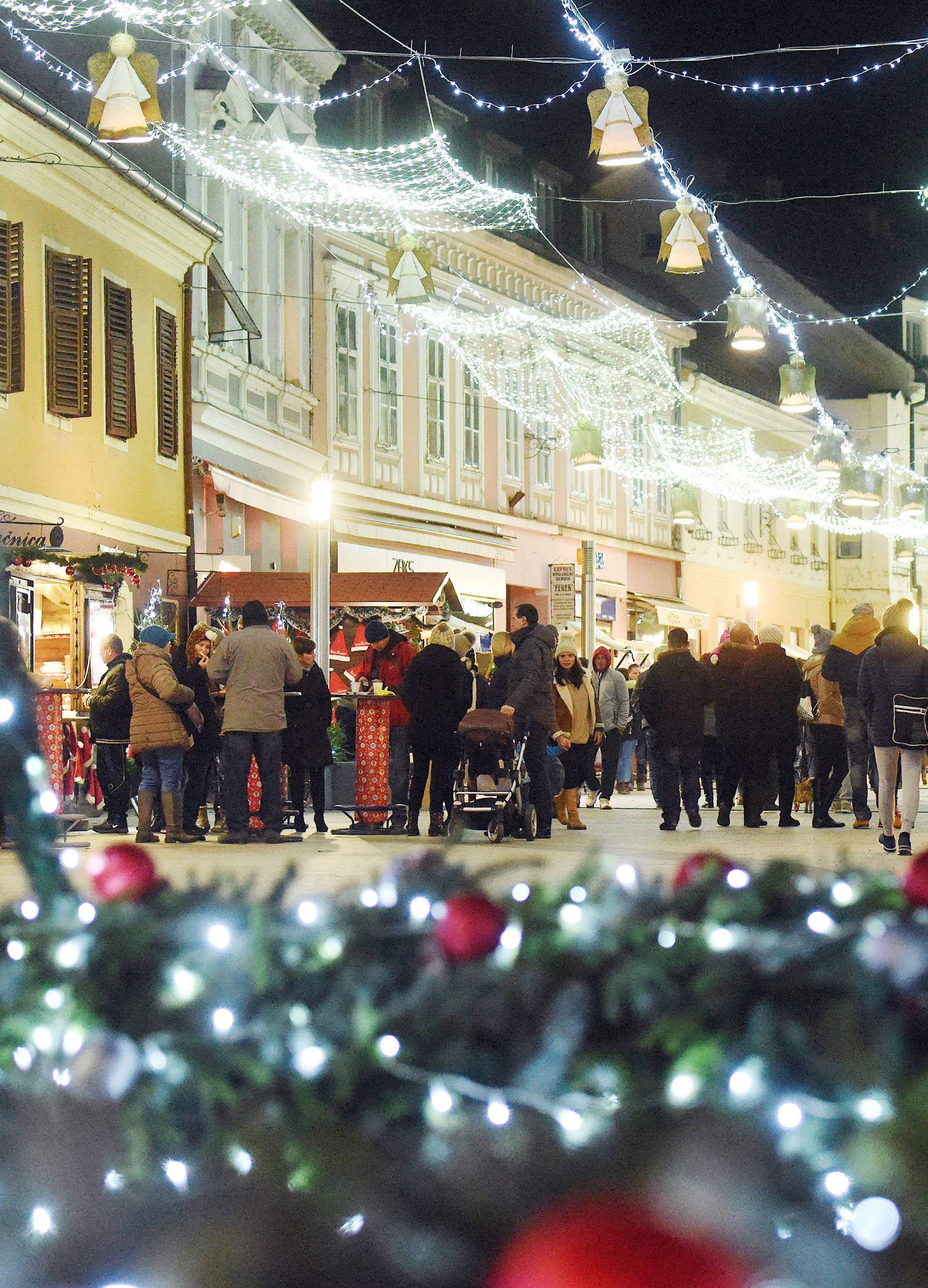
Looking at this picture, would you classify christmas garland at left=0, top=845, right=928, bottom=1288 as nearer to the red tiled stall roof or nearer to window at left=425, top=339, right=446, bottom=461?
the red tiled stall roof

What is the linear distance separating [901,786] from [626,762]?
11.3 meters

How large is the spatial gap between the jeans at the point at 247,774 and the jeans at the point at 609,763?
6.94 meters

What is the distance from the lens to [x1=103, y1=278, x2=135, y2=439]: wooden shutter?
2205cm

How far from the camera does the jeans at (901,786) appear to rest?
551 inches

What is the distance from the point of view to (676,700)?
1680 centimetres

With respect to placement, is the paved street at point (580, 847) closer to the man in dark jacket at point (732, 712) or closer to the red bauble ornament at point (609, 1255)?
the man in dark jacket at point (732, 712)

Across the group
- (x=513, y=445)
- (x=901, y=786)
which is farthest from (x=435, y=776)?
(x=513, y=445)

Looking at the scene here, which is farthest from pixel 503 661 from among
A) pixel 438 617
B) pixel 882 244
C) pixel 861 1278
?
pixel 882 244

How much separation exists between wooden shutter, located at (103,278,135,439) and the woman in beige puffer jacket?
7402 millimetres

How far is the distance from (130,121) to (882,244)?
4986cm

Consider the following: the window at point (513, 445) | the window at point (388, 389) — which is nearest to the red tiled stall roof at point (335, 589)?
the window at point (388, 389)

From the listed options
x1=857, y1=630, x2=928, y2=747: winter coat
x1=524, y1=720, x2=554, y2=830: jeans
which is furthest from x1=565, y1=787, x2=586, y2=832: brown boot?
x1=857, y1=630, x2=928, y2=747: winter coat

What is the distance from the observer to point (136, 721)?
1475 centimetres

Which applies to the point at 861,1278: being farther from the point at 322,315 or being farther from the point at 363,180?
the point at 322,315
